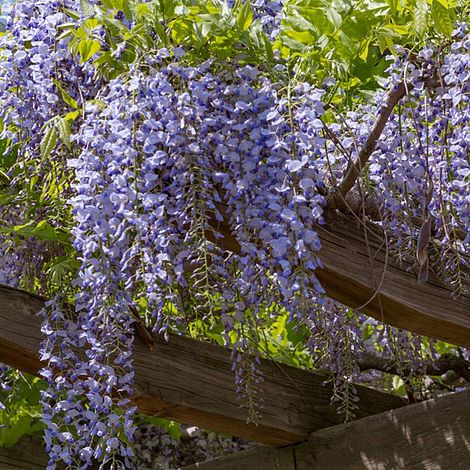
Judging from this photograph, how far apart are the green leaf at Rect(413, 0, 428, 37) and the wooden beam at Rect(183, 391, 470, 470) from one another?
128 centimetres

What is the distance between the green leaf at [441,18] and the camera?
185 cm

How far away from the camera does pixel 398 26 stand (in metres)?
1.97

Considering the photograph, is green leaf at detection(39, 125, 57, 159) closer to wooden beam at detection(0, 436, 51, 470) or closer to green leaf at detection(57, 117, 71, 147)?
green leaf at detection(57, 117, 71, 147)

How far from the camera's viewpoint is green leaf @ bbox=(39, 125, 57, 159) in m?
1.97

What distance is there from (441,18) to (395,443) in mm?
1399

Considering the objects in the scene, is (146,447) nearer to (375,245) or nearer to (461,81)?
(375,245)

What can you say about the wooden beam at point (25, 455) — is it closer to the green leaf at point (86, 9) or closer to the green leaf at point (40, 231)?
the green leaf at point (40, 231)

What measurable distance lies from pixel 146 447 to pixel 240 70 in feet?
7.08

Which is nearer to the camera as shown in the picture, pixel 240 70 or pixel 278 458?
pixel 240 70

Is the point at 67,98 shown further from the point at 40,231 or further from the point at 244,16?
the point at 244,16

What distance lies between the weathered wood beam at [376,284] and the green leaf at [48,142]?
0.34 meters

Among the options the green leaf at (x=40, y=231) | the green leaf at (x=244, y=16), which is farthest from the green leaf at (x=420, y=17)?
the green leaf at (x=40, y=231)

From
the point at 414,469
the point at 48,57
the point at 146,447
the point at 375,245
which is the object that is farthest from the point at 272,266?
the point at 146,447

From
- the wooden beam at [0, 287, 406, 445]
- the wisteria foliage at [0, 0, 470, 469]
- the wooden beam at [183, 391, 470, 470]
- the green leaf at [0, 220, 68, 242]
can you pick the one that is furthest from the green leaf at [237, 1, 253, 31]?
the wooden beam at [183, 391, 470, 470]
